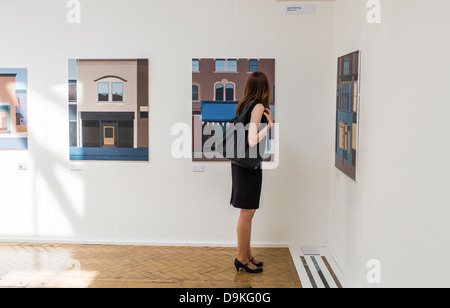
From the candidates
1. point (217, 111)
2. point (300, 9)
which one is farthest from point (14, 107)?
point (300, 9)

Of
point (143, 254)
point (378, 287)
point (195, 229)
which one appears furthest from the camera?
point (195, 229)

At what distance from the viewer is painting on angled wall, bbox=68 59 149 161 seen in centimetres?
566

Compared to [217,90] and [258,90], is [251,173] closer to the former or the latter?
[258,90]

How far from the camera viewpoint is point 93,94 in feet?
18.7

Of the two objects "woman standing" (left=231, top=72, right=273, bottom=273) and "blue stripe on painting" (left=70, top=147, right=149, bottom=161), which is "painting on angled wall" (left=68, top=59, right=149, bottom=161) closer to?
"blue stripe on painting" (left=70, top=147, right=149, bottom=161)

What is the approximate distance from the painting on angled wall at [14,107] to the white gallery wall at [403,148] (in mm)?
3575

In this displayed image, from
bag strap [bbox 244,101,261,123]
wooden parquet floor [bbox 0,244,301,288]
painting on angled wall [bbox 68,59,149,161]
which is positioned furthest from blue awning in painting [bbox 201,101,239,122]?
wooden parquet floor [bbox 0,244,301,288]

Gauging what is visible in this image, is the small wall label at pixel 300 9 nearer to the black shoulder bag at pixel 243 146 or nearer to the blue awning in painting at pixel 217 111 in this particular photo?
the blue awning in painting at pixel 217 111

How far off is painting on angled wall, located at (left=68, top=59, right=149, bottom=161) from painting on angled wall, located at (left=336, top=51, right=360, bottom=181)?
206 cm

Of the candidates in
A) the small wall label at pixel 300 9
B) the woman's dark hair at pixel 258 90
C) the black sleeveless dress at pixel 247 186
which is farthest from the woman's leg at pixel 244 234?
the small wall label at pixel 300 9

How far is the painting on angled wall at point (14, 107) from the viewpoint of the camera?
5.72 metres

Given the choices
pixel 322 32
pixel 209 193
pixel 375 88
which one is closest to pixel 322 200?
pixel 209 193

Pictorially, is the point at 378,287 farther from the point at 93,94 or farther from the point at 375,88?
the point at 93,94

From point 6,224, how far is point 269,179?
298 centimetres
